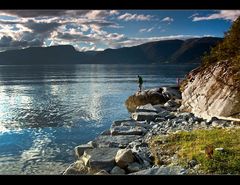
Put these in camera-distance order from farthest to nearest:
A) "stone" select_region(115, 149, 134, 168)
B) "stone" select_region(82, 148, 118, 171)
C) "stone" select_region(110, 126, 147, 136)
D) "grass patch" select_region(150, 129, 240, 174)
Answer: "stone" select_region(110, 126, 147, 136), "stone" select_region(82, 148, 118, 171), "stone" select_region(115, 149, 134, 168), "grass patch" select_region(150, 129, 240, 174)

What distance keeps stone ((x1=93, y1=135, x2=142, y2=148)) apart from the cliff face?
5.00m

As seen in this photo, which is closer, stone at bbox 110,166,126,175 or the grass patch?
the grass patch

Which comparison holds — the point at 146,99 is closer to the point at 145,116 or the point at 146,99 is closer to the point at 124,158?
the point at 145,116

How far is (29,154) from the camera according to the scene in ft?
59.8

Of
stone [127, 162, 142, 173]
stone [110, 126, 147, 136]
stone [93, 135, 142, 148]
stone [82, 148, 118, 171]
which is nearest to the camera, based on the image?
stone [127, 162, 142, 173]

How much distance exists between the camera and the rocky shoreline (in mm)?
12922

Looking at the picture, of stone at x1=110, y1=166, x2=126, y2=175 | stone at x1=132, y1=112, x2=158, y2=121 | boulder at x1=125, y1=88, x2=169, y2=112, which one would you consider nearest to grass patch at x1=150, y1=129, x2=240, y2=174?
stone at x1=110, y1=166, x2=126, y2=175

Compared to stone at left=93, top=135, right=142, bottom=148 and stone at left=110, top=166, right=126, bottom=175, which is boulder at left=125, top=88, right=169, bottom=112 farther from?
stone at left=110, top=166, right=126, bottom=175

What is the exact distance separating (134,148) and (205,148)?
3.65 m

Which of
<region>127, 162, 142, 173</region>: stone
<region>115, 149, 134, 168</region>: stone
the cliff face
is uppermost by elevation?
the cliff face

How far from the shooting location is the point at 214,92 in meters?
22.8

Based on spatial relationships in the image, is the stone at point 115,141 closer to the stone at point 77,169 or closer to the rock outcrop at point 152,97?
the stone at point 77,169

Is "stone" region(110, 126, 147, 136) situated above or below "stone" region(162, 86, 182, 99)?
below
